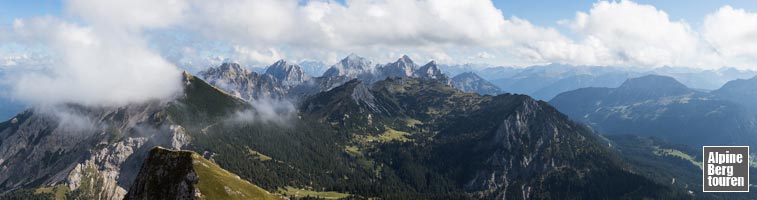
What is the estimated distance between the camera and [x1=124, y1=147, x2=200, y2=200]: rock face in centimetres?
12669

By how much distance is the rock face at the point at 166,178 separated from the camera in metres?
127

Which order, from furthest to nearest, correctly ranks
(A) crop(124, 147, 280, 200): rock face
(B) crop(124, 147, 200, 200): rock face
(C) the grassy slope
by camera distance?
(C) the grassy slope, (A) crop(124, 147, 280, 200): rock face, (B) crop(124, 147, 200, 200): rock face

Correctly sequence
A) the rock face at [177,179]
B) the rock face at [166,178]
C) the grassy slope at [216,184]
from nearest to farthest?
the rock face at [166,178]
the rock face at [177,179]
the grassy slope at [216,184]

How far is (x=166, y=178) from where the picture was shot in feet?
422

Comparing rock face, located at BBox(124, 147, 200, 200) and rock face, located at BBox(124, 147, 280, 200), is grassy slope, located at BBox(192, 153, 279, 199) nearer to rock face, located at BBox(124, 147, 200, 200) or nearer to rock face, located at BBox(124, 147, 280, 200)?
rock face, located at BBox(124, 147, 280, 200)

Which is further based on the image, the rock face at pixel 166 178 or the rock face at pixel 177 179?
the rock face at pixel 177 179

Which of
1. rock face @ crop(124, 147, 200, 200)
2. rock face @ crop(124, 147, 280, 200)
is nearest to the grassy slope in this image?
rock face @ crop(124, 147, 280, 200)

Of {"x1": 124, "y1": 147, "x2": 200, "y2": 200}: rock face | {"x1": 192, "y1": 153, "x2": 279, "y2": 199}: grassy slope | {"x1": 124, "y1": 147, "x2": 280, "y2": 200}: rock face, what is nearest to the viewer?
{"x1": 124, "y1": 147, "x2": 200, "y2": 200}: rock face

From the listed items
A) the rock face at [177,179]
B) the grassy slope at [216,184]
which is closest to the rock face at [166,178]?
the rock face at [177,179]

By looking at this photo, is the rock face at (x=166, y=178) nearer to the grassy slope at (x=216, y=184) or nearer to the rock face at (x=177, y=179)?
the rock face at (x=177, y=179)

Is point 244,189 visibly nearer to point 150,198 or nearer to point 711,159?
point 150,198

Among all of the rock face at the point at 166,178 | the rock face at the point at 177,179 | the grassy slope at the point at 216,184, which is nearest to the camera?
the rock face at the point at 166,178

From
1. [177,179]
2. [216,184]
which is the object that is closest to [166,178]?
[177,179]

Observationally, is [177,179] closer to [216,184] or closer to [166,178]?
[166,178]
